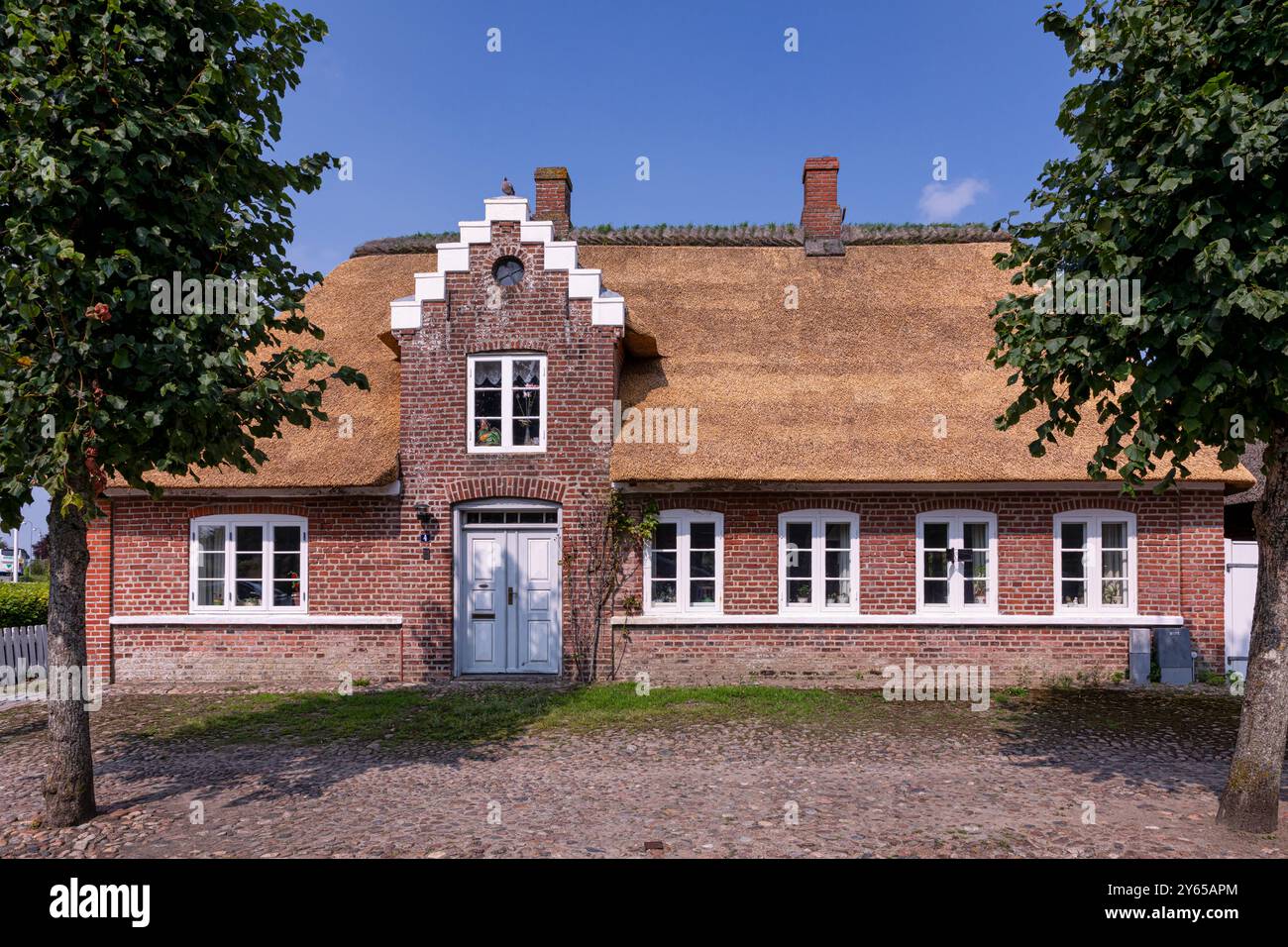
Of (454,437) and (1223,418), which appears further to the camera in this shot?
(454,437)

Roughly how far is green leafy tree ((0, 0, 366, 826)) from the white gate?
43.6ft

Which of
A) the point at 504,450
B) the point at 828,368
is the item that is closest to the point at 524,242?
the point at 504,450

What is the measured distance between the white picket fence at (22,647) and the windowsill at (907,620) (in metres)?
9.62

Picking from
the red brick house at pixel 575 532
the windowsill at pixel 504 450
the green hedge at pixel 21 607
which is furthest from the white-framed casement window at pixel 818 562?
the green hedge at pixel 21 607

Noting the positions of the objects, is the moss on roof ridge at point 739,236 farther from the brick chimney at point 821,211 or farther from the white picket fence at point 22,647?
the white picket fence at point 22,647

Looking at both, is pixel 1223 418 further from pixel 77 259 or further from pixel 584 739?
pixel 77 259

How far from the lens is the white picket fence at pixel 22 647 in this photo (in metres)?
12.4

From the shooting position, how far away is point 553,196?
1638cm

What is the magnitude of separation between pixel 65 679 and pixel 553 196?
41.8ft

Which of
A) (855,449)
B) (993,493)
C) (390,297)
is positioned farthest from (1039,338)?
(390,297)

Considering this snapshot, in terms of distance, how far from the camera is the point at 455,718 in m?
10.1

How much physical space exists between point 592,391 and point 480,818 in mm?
7043

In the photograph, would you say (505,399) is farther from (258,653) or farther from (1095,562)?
(1095,562)

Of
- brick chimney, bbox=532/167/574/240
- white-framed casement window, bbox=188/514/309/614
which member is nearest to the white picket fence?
white-framed casement window, bbox=188/514/309/614
